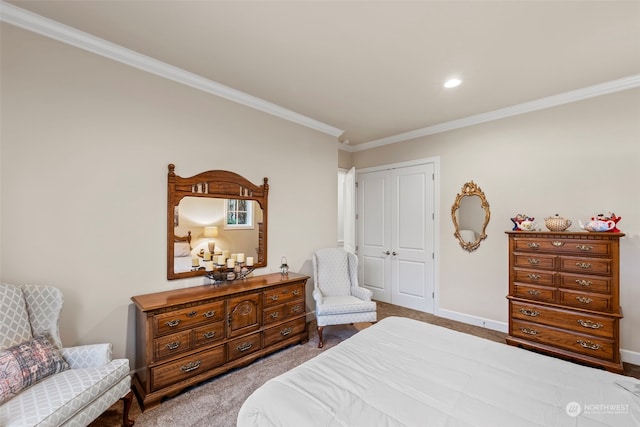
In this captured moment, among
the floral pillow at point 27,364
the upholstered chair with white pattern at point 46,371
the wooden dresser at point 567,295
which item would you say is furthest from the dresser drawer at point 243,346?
the wooden dresser at point 567,295

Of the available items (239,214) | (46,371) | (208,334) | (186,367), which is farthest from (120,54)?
(186,367)

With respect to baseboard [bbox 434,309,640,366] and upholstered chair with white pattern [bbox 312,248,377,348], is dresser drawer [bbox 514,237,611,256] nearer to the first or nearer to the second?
baseboard [bbox 434,309,640,366]

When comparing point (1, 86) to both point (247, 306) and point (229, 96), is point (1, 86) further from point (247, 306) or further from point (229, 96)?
point (247, 306)

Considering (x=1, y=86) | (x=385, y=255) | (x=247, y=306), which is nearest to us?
(x=1, y=86)

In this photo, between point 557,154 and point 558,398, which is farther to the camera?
point 557,154

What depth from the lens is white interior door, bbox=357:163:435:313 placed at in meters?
4.19

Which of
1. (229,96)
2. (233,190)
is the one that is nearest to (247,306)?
(233,190)

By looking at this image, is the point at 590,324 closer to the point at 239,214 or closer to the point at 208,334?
the point at 208,334

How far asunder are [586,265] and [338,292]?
98.3 inches

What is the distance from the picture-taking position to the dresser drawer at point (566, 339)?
2.49m

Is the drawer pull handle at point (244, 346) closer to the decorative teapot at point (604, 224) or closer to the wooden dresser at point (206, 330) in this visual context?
the wooden dresser at point (206, 330)

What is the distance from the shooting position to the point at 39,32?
6.57ft

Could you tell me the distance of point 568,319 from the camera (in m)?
2.66

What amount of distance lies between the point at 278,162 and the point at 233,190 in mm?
757
